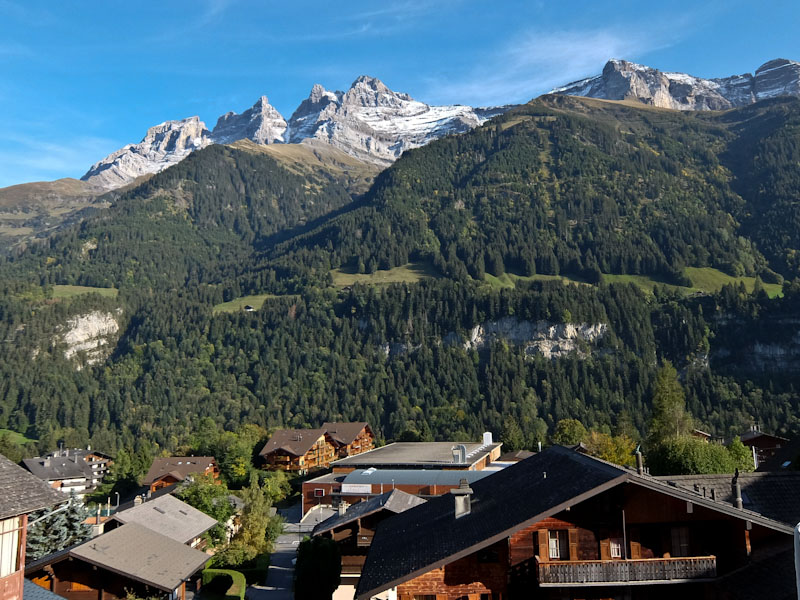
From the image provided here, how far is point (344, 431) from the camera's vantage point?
12250 centimetres

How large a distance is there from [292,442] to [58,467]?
39.3 meters

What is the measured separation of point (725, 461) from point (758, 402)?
90417 mm

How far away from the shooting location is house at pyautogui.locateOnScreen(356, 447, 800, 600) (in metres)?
19.0

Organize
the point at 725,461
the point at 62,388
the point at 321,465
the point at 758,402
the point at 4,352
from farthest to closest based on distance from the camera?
the point at 4,352 → the point at 62,388 → the point at 758,402 → the point at 321,465 → the point at 725,461

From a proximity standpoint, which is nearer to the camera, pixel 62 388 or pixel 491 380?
pixel 491 380

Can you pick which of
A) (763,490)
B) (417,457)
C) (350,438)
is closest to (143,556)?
(763,490)

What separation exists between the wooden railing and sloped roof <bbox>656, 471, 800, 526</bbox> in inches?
219

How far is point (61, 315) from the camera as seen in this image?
7771 inches

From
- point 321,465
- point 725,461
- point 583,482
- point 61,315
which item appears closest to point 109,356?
point 61,315

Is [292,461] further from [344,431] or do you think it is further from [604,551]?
[604,551]

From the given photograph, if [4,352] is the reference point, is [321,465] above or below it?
below

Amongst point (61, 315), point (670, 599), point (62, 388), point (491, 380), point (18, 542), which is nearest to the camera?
point (18, 542)

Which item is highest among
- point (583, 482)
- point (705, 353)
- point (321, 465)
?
point (583, 482)

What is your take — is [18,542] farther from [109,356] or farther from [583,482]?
[109,356]
